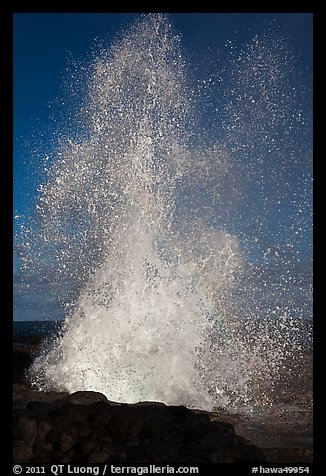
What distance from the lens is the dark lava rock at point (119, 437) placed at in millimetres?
7141

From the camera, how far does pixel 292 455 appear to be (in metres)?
8.70

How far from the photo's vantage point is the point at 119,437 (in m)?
7.76

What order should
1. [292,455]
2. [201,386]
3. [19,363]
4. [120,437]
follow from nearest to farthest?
[120,437], [292,455], [201,386], [19,363]

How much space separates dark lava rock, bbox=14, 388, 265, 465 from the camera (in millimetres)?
7141

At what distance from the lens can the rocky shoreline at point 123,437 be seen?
716 cm

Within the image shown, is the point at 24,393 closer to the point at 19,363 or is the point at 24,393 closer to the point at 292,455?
the point at 292,455

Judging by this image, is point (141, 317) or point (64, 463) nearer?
point (64, 463)

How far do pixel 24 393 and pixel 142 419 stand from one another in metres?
3.33

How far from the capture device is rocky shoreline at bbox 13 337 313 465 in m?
7.16

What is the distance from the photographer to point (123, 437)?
7777 mm

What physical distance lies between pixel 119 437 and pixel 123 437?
0.07 meters
